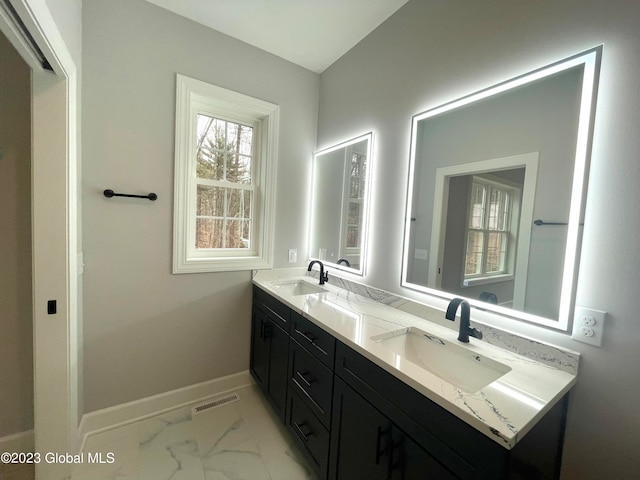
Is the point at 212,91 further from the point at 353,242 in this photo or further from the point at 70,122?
the point at 353,242

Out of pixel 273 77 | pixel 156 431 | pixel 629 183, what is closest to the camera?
pixel 629 183

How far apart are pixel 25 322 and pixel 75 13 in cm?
168

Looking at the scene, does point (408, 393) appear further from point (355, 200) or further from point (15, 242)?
point (15, 242)

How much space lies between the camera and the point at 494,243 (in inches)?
48.5

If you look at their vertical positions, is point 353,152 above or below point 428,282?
above

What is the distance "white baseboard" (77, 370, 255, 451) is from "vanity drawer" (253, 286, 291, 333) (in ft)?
2.19

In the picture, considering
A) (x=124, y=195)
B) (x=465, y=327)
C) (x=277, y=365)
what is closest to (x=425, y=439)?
(x=465, y=327)

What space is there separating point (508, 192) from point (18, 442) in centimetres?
292

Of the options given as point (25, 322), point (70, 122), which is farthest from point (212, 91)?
point (25, 322)

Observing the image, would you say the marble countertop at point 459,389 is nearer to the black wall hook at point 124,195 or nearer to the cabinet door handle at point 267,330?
the cabinet door handle at point 267,330

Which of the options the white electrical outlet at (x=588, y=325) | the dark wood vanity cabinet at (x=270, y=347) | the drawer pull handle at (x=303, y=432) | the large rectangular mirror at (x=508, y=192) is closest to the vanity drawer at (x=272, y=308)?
the dark wood vanity cabinet at (x=270, y=347)

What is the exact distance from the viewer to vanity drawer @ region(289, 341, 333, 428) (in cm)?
131

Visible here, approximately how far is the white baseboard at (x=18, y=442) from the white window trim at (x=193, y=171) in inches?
46.3

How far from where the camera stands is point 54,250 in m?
1.22
